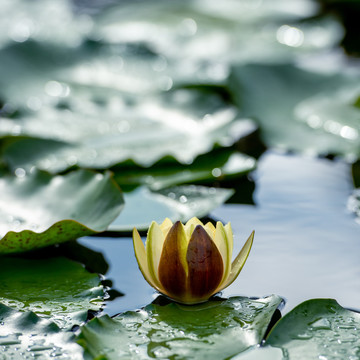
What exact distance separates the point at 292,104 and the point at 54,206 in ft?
3.38

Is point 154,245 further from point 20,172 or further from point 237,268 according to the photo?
point 20,172

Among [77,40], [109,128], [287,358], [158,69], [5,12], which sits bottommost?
[287,358]

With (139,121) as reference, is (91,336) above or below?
below

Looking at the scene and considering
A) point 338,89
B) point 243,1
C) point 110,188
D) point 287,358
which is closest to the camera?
point 287,358

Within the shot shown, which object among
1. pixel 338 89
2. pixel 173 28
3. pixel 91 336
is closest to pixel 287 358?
pixel 91 336

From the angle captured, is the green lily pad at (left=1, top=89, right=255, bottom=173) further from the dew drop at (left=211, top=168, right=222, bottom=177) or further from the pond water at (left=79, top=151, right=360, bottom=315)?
the pond water at (left=79, top=151, right=360, bottom=315)

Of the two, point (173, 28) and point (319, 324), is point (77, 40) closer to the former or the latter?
point (173, 28)

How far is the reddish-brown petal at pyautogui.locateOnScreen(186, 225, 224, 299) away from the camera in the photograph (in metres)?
1.07

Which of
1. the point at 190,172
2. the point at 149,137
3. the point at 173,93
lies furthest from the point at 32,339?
the point at 173,93

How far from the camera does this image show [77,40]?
2.49m

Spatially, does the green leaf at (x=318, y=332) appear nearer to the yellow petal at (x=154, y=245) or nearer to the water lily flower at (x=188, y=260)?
the water lily flower at (x=188, y=260)

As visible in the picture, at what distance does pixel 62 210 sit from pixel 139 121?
2.14 ft

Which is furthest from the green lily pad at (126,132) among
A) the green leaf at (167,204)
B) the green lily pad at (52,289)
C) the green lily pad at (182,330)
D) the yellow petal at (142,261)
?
the green lily pad at (182,330)

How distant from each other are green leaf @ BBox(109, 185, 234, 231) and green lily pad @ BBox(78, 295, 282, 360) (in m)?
0.37
